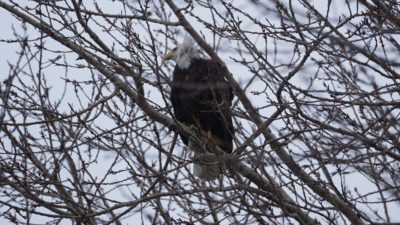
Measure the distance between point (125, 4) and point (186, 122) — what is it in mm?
1646

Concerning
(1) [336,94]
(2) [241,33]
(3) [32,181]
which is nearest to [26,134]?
(3) [32,181]

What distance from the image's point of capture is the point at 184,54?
6.51 metres

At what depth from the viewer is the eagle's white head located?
21.2 ft

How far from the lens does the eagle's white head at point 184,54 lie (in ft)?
21.2

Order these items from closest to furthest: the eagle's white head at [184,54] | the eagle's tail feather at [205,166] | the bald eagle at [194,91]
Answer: the eagle's tail feather at [205,166] < the bald eagle at [194,91] < the eagle's white head at [184,54]

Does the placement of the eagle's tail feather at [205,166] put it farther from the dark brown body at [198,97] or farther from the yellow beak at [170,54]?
the yellow beak at [170,54]

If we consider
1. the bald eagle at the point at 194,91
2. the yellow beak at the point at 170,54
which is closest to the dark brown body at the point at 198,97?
the bald eagle at the point at 194,91

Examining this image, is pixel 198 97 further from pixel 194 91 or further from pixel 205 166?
pixel 205 166

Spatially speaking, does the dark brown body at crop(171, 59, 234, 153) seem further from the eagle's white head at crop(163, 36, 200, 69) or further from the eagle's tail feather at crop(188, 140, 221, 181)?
the eagle's tail feather at crop(188, 140, 221, 181)

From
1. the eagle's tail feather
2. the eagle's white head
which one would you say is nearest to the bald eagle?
the eagle's white head

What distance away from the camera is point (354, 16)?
3855mm

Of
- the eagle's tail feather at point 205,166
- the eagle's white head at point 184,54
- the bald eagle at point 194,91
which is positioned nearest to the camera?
the eagle's tail feather at point 205,166

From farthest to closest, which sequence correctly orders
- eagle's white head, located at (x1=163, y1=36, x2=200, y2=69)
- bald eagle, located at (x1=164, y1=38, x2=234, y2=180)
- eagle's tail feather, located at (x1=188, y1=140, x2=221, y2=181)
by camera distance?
eagle's white head, located at (x1=163, y1=36, x2=200, y2=69)
bald eagle, located at (x1=164, y1=38, x2=234, y2=180)
eagle's tail feather, located at (x1=188, y1=140, x2=221, y2=181)

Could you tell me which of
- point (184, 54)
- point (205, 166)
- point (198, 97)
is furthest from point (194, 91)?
point (205, 166)
